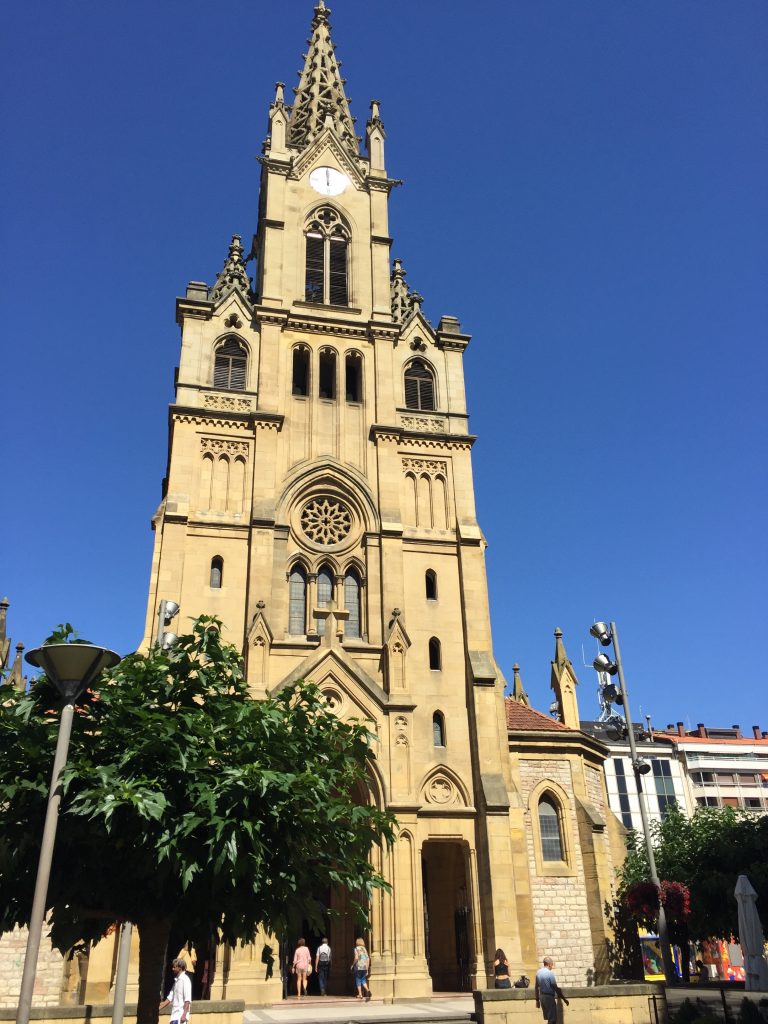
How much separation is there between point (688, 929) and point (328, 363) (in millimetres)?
26786

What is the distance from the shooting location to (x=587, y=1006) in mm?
17297

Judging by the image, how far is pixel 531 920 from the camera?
2686 cm

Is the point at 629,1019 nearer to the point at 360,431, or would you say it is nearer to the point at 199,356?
the point at 360,431

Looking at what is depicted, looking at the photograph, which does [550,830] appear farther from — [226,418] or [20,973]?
[226,418]

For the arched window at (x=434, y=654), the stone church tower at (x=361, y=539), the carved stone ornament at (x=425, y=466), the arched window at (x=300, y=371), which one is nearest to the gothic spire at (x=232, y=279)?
the stone church tower at (x=361, y=539)

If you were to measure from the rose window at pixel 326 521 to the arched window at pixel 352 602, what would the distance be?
4.90ft

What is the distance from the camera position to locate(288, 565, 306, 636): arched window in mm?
30047

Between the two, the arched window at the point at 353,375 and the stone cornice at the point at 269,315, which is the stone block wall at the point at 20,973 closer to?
the arched window at the point at 353,375

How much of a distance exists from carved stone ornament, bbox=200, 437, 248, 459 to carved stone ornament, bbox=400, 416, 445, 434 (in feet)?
21.9

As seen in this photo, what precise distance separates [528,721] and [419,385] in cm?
1428

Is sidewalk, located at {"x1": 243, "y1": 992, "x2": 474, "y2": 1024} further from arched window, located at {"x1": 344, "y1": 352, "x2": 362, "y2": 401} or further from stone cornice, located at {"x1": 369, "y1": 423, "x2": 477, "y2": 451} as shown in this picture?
arched window, located at {"x1": 344, "y1": 352, "x2": 362, "y2": 401}

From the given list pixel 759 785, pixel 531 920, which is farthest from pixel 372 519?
pixel 759 785

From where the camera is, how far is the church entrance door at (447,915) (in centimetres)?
2803

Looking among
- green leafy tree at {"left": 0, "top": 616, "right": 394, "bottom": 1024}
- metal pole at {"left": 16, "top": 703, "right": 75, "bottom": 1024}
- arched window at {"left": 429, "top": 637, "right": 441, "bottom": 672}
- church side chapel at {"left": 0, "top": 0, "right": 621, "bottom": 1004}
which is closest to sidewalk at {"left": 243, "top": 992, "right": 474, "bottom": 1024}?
church side chapel at {"left": 0, "top": 0, "right": 621, "bottom": 1004}
